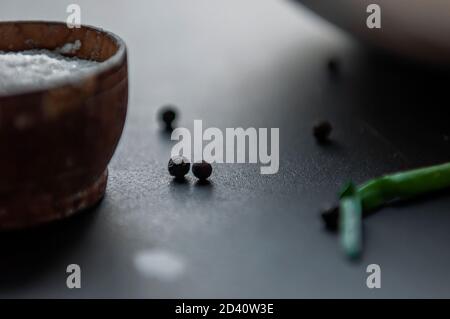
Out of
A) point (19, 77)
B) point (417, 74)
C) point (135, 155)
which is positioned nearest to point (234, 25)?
point (417, 74)

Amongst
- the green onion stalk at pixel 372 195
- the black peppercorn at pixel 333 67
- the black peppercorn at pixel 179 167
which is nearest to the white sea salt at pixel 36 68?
the black peppercorn at pixel 179 167

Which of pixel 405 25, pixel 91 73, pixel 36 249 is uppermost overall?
pixel 405 25

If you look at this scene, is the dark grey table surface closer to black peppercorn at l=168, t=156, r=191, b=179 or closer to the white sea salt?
black peppercorn at l=168, t=156, r=191, b=179

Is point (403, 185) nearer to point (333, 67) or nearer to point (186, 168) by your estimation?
point (186, 168)

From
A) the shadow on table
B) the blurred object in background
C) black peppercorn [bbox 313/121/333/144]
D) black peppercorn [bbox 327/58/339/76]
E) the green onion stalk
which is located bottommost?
the shadow on table

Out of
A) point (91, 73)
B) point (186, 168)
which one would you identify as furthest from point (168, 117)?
point (91, 73)

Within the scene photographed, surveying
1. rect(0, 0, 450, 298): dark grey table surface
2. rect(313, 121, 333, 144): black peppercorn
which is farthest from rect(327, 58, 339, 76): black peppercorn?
rect(313, 121, 333, 144): black peppercorn
